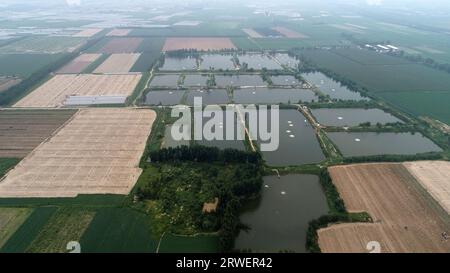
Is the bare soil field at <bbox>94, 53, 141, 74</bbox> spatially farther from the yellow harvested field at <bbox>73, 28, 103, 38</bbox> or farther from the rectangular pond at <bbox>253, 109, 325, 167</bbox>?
the rectangular pond at <bbox>253, 109, 325, 167</bbox>

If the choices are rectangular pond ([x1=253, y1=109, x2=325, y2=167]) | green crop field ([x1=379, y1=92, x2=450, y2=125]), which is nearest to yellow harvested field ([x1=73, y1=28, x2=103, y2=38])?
rectangular pond ([x1=253, y1=109, x2=325, y2=167])

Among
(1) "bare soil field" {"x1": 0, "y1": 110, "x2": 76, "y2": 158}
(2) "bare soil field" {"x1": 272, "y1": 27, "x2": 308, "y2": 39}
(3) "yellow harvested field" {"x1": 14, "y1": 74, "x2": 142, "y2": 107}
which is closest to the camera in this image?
(1) "bare soil field" {"x1": 0, "y1": 110, "x2": 76, "y2": 158}

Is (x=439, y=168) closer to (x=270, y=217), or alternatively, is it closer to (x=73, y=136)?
(x=270, y=217)

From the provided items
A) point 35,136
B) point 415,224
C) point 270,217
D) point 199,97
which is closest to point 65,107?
point 35,136

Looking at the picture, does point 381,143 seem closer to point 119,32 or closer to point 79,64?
point 79,64

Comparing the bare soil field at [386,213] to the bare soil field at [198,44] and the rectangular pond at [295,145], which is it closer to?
the rectangular pond at [295,145]

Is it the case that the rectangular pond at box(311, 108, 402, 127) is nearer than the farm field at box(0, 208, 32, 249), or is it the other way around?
the farm field at box(0, 208, 32, 249)

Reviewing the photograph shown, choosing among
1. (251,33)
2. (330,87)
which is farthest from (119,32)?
(330,87)
